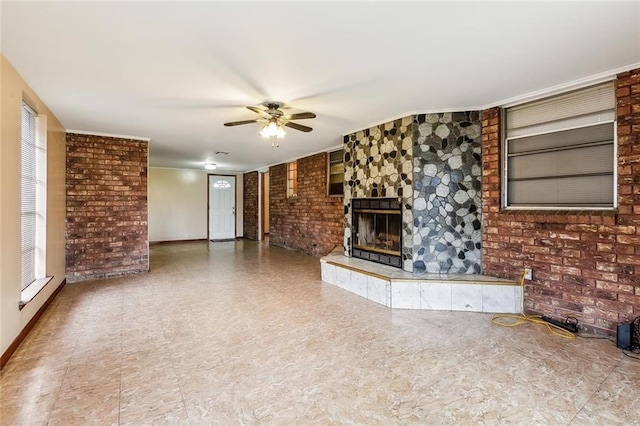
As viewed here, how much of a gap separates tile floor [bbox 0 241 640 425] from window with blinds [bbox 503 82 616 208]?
1.37 m

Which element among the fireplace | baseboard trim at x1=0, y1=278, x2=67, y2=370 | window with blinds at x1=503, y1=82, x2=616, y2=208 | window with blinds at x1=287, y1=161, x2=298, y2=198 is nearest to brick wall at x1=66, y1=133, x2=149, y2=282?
baseboard trim at x1=0, y1=278, x2=67, y2=370

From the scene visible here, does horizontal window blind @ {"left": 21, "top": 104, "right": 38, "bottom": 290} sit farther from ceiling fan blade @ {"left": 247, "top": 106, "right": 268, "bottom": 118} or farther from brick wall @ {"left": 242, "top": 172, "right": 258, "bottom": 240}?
brick wall @ {"left": 242, "top": 172, "right": 258, "bottom": 240}

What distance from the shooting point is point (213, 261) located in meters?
6.64

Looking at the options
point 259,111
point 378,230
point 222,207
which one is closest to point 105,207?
point 259,111

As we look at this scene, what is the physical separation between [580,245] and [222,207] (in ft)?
30.8

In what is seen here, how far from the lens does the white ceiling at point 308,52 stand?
1.94 m

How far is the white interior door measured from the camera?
33.9 ft

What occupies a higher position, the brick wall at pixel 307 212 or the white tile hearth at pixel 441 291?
the brick wall at pixel 307 212

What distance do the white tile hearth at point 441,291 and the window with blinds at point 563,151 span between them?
3.18 feet

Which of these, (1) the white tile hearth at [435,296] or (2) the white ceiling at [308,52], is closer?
(2) the white ceiling at [308,52]

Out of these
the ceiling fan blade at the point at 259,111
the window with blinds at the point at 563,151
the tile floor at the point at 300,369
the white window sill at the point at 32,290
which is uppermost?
the ceiling fan blade at the point at 259,111

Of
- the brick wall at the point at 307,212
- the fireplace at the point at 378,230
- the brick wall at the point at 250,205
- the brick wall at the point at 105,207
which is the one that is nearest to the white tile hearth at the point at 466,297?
the fireplace at the point at 378,230

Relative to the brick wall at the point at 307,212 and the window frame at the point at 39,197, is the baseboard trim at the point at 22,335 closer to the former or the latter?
the window frame at the point at 39,197

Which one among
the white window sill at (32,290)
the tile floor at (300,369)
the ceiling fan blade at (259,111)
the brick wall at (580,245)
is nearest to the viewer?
the tile floor at (300,369)
